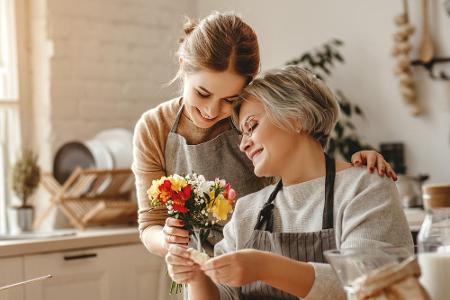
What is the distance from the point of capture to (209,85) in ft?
7.11

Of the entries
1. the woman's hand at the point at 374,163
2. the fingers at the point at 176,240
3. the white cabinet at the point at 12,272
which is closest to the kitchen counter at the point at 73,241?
the white cabinet at the point at 12,272

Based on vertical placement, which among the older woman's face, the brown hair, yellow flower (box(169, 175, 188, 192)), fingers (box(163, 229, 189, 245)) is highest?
the brown hair

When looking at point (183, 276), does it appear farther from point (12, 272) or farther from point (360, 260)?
point (12, 272)

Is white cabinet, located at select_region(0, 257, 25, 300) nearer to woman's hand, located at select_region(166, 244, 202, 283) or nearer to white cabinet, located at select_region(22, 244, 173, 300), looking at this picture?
white cabinet, located at select_region(22, 244, 173, 300)

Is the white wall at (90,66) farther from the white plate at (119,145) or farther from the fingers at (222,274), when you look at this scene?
the fingers at (222,274)

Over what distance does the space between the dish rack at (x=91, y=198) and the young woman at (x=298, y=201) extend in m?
1.98

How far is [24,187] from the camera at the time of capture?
4.02 metres

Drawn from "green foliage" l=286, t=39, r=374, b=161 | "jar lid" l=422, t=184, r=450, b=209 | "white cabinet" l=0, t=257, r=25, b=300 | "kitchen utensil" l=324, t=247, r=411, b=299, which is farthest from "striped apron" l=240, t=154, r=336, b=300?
"green foliage" l=286, t=39, r=374, b=161

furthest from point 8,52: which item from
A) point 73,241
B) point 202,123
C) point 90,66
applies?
point 202,123

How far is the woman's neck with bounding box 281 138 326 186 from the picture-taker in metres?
2.10

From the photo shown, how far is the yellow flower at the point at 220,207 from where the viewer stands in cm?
→ 195

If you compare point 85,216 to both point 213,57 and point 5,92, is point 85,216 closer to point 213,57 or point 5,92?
point 5,92

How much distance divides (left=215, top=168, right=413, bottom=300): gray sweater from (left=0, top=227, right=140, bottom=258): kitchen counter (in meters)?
1.52

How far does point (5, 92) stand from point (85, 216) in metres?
0.84
